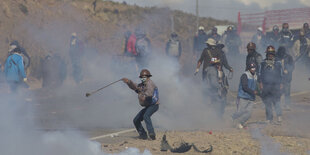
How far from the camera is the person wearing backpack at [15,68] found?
45.0 ft

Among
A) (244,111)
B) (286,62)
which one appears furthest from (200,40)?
(244,111)

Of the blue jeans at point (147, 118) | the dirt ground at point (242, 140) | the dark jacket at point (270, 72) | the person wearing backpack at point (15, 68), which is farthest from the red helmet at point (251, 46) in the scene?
the person wearing backpack at point (15, 68)

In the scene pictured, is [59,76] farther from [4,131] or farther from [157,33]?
[157,33]

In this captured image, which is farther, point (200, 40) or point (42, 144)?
point (200, 40)

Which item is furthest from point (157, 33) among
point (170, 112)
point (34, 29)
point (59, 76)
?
point (170, 112)

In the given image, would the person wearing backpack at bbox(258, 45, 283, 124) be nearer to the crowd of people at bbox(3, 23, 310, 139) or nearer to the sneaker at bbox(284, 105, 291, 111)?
the crowd of people at bbox(3, 23, 310, 139)

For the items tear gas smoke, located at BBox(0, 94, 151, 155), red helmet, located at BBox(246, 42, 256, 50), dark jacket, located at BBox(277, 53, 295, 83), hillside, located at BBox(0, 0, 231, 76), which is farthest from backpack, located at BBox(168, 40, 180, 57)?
tear gas smoke, located at BBox(0, 94, 151, 155)

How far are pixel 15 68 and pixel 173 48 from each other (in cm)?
781

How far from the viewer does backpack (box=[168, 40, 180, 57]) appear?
2023 cm

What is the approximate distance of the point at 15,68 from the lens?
13.7 m

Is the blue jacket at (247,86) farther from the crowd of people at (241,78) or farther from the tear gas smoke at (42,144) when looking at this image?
the tear gas smoke at (42,144)

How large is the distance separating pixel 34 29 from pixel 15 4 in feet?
6.26

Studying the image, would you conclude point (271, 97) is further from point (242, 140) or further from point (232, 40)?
point (232, 40)

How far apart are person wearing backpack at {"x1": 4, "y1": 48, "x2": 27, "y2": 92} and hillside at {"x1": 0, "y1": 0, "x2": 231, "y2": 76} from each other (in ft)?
36.5
